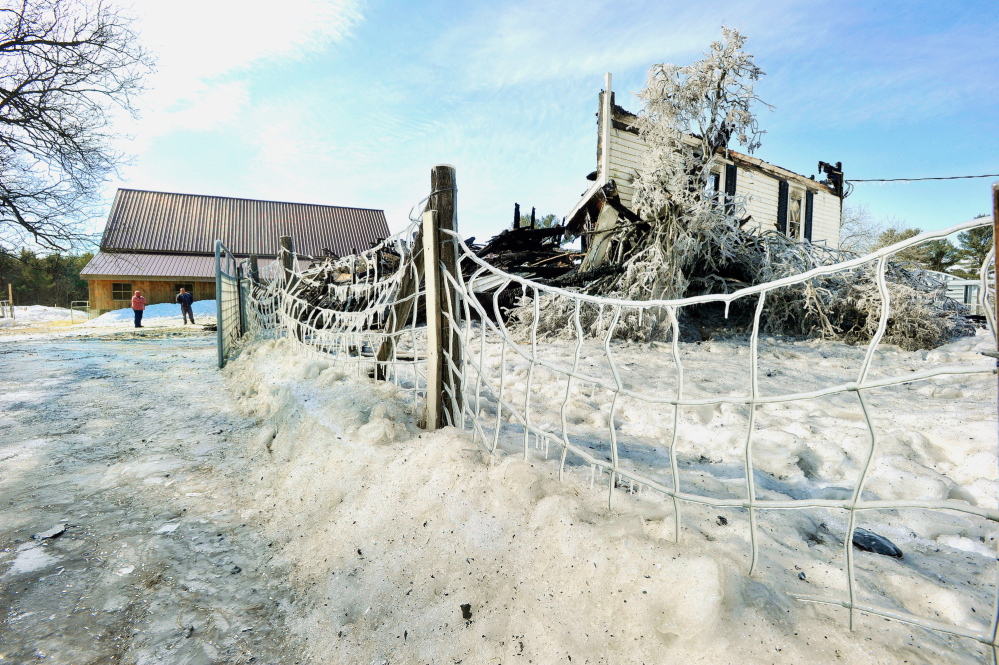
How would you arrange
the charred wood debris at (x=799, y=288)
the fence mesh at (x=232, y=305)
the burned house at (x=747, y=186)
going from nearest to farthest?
1. the charred wood debris at (x=799, y=288)
2. the fence mesh at (x=232, y=305)
3. the burned house at (x=747, y=186)

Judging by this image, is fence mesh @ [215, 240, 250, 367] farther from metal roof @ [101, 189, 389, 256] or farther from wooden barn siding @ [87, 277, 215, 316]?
metal roof @ [101, 189, 389, 256]

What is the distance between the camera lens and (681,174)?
6812 mm

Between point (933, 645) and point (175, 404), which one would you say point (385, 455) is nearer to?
point (933, 645)

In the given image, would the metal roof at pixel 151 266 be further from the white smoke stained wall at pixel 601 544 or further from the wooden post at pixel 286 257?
the white smoke stained wall at pixel 601 544

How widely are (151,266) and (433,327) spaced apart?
24.8 meters

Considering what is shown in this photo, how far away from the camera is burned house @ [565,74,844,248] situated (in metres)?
11.3

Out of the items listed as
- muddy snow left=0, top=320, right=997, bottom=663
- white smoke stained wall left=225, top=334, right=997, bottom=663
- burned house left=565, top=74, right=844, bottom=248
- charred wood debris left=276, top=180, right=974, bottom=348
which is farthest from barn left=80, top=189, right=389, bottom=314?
white smoke stained wall left=225, top=334, right=997, bottom=663

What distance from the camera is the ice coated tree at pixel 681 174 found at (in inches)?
272

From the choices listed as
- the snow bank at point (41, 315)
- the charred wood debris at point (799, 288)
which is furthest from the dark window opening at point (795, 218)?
the snow bank at point (41, 315)

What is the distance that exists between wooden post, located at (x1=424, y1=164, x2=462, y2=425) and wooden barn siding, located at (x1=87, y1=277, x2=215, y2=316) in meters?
22.5

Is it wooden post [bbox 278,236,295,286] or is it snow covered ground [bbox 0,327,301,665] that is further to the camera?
wooden post [bbox 278,236,295,286]

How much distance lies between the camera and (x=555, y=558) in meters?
1.59

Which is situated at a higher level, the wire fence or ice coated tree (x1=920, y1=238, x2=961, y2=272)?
ice coated tree (x1=920, y1=238, x2=961, y2=272)

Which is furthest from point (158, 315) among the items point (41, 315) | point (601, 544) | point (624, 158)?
point (601, 544)
